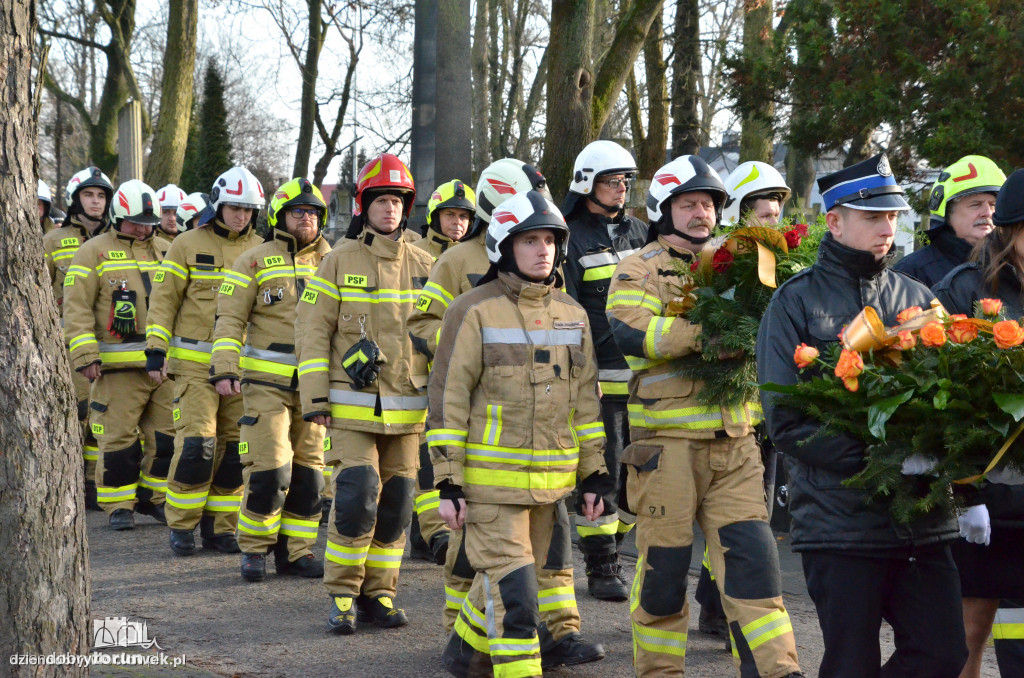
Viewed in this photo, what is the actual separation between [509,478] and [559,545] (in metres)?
0.52

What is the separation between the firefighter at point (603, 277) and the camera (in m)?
6.66

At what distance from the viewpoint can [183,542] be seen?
27.5ft

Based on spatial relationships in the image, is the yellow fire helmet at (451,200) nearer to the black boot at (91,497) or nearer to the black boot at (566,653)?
the black boot at (566,653)

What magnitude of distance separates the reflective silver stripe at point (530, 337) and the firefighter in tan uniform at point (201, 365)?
3.93 metres

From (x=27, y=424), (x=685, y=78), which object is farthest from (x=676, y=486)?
(x=685, y=78)

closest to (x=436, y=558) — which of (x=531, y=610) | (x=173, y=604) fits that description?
(x=173, y=604)

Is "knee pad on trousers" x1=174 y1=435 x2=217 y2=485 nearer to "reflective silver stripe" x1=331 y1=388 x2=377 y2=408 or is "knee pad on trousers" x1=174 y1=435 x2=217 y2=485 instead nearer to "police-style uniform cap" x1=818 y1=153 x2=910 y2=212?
"reflective silver stripe" x1=331 y1=388 x2=377 y2=408

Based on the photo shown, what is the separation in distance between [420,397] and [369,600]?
1148mm

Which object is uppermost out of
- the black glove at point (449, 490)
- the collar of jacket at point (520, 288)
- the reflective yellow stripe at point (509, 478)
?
the collar of jacket at point (520, 288)

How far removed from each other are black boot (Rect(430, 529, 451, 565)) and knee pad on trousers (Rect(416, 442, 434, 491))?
312mm

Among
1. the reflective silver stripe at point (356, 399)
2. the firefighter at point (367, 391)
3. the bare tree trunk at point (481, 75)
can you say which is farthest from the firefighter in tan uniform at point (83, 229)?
the bare tree trunk at point (481, 75)

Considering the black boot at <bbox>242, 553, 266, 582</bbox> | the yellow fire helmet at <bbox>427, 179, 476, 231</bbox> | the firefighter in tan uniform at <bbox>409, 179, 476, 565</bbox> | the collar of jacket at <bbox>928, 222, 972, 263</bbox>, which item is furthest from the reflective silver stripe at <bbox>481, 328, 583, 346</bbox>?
the yellow fire helmet at <bbox>427, 179, 476, 231</bbox>

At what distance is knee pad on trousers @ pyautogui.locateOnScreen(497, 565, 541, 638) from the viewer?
481cm

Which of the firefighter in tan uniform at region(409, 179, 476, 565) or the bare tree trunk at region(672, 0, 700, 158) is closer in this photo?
the firefighter in tan uniform at region(409, 179, 476, 565)
